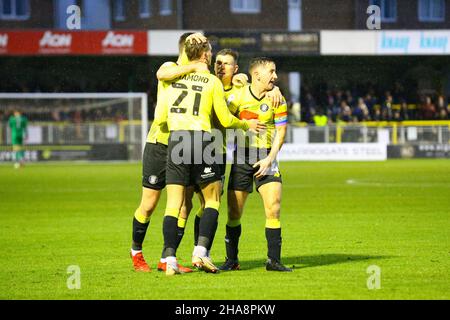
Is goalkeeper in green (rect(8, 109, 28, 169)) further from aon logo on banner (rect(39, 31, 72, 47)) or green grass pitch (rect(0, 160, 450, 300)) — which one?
green grass pitch (rect(0, 160, 450, 300))

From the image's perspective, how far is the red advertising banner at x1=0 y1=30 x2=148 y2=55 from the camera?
4338 centimetres

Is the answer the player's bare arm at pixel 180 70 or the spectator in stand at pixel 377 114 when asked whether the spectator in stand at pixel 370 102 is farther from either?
the player's bare arm at pixel 180 70

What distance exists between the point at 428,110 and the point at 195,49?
34.7 meters

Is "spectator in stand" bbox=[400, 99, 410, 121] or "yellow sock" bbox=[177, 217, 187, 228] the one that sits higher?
"yellow sock" bbox=[177, 217, 187, 228]

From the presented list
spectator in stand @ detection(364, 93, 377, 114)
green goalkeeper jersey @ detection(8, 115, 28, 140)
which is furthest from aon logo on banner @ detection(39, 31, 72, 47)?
spectator in stand @ detection(364, 93, 377, 114)

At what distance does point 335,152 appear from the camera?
39.1m

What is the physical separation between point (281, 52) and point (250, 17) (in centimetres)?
680

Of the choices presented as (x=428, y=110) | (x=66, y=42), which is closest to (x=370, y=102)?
(x=428, y=110)

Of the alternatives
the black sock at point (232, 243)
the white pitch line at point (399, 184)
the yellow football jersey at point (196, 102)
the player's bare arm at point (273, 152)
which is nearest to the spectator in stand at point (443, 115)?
the white pitch line at point (399, 184)

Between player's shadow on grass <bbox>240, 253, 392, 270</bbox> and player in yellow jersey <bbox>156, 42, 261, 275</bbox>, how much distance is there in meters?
1.19

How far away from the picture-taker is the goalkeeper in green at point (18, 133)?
3594cm

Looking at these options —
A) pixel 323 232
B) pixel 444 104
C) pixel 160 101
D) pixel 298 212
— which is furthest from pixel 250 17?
pixel 160 101

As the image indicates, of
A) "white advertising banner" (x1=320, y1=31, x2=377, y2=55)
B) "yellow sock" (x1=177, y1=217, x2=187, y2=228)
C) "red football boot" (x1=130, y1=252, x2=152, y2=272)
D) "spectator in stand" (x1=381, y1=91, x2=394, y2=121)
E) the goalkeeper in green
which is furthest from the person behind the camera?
"white advertising banner" (x1=320, y1=31, x2=377, y2=55)

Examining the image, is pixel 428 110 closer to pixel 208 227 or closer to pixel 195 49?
pixel 208 227
